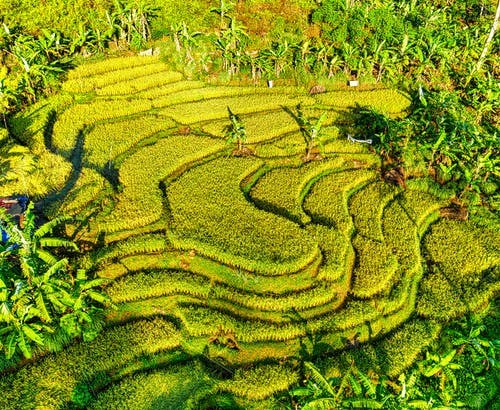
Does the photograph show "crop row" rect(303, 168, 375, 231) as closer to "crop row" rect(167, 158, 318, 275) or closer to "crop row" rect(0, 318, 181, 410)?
"crop row" rect(167, 158, 318, 275)

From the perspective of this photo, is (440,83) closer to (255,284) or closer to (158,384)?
(255,284)

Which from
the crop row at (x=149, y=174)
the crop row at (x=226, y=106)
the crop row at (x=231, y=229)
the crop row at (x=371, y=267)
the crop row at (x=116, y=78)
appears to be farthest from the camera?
the crop row at (x=116, y=78)

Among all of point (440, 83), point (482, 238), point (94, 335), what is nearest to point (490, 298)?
point (482, 238)

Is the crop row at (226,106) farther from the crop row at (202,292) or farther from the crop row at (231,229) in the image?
the crop row at (202,292)

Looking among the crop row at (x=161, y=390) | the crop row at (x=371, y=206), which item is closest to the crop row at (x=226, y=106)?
the crop row at (x=371, y=206)

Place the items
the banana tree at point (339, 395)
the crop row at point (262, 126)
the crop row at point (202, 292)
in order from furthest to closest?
the crop row at point (262, 126) < the crop row at point (202, 292) < the banana tree at point (339, 395)

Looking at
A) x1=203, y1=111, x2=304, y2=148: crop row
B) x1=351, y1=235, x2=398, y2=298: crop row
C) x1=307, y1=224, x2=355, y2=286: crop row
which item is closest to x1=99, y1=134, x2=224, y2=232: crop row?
x1=203, y1=111, x2=304, y2=148: crop row

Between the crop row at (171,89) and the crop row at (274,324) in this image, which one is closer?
the crop row at (274,324)
